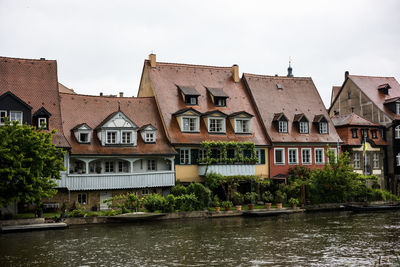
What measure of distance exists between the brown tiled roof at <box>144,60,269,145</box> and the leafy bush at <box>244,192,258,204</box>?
6.01 m

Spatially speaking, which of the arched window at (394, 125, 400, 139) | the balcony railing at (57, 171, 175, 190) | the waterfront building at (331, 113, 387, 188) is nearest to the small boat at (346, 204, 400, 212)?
the waterfront building at (331, 113, 387, 188)

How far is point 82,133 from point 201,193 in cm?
1164

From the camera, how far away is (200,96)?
50.0 m

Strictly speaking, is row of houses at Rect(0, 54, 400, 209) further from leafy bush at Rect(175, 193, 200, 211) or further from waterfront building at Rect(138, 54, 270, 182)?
leafy bush at Rect(175, 193, 200, 211)

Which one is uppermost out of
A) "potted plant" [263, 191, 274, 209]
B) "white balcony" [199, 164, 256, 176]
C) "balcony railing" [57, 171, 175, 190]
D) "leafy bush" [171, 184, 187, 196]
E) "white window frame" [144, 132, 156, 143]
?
"white window frame" [144, 132, 156, 143]

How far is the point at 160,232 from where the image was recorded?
31391 mm

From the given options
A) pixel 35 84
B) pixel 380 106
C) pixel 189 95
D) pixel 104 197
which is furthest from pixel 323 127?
pixel 35 84

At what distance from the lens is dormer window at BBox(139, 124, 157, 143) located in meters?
43.6

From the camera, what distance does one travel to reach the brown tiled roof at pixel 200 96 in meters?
46.0

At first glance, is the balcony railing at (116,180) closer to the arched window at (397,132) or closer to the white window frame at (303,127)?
the white window frame at (303,127)

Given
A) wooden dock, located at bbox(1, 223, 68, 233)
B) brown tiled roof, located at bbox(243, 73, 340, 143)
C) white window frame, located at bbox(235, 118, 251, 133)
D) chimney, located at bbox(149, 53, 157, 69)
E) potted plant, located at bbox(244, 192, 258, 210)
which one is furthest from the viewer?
brown tiled roof, located at bbox(243, 73, 340, 143)

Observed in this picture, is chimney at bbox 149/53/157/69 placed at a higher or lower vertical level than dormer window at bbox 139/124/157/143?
higher

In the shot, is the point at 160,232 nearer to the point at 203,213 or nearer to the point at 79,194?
the point at 203,213

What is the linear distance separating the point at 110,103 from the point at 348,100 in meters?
32.8
